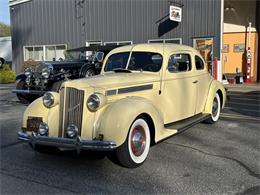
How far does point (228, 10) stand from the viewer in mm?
19266

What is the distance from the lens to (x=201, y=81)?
7266 millimetres

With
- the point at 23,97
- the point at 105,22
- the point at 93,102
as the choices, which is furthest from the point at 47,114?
the point at 105,22

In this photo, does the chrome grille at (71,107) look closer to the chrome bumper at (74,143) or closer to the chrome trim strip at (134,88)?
the chrome bumper at (74,143)

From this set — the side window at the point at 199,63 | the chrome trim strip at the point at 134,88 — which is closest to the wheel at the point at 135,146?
the chrome trim strip at the point at 134,88

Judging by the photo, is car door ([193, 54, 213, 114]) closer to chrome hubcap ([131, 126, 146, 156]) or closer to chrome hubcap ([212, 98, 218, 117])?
chrome hubcap ([212, 98, 218, 117])

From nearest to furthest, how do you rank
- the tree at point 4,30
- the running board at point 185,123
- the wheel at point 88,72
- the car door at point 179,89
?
the running board at point 185,123
the car door at point 179,89
the wheel at point 88,72
the tree at point 4,30

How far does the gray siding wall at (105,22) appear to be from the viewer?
17.2m

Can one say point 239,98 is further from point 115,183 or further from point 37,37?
point 37,37

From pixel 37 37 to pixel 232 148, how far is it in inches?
826

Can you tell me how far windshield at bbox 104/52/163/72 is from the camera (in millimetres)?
6355

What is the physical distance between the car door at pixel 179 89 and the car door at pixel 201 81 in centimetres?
17

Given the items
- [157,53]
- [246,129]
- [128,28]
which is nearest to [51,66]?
[157,53]

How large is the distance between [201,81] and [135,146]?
276 cm

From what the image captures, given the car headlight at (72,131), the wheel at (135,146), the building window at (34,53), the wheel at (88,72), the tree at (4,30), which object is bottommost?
the wheel at (135,146)
